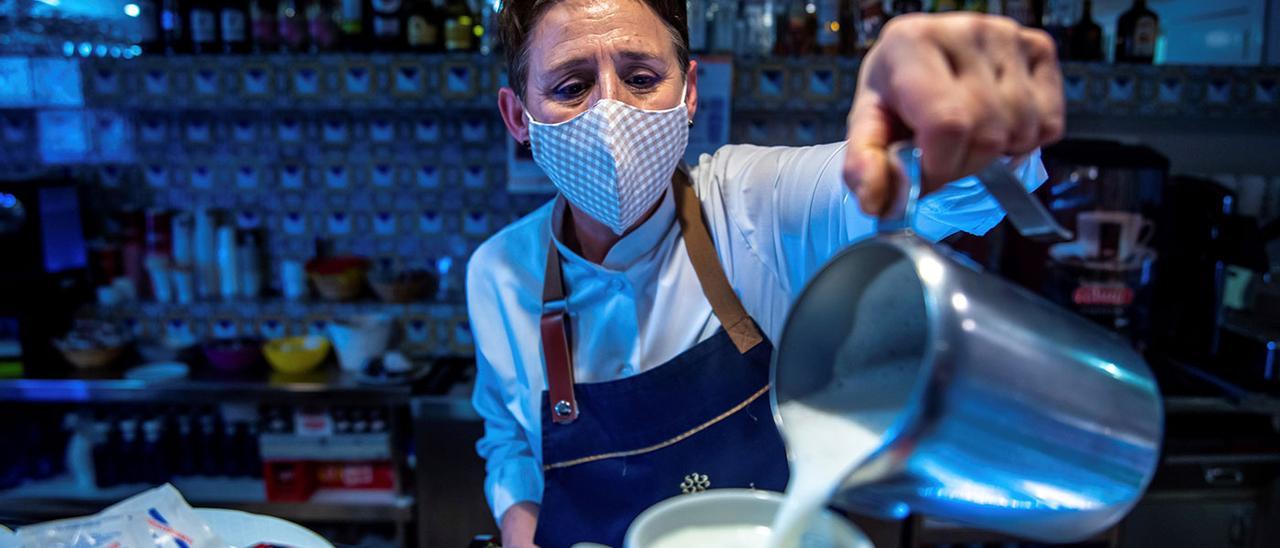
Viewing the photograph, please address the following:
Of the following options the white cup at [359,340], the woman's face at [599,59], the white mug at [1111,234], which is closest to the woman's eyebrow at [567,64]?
the woman's face at [599,59]

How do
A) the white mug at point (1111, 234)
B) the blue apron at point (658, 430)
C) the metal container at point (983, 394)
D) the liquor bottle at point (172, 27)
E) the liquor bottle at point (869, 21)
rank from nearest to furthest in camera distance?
the metal container at point (983, 394)
the blue apron at point (658, 430)
the white mug at point (1111, 234)
the liquor bottle at point (869, 21)
the liquor bottle at point (172, 27)

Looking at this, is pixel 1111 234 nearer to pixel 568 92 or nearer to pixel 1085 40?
pixel 1085 40

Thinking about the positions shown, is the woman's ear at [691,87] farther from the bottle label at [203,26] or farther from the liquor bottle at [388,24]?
the bottle label at [203,26]

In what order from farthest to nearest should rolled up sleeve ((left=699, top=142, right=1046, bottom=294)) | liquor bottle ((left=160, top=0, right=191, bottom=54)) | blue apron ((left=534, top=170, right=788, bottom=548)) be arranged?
liquor bottle ((left=160, top=0, right=191, bottom=54))
blue apron ((left=534, top=170, right=788, bottom=548))
rolled up sleeve ((left=699, top=142, right=1046, bottom=294))

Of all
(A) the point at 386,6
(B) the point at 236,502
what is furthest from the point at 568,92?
(B) the point at 236,502

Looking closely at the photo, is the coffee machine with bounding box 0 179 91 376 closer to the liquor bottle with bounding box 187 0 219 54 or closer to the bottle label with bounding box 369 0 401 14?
the liquor bottle with bounding box 187 0 219 54

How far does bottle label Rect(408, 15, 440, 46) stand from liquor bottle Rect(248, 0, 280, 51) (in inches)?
21.3

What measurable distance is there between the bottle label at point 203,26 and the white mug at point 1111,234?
3253 mm

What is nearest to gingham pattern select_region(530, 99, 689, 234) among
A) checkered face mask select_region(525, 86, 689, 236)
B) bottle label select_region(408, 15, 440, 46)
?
checkered face mask select_region(525, 86, 689, 236)

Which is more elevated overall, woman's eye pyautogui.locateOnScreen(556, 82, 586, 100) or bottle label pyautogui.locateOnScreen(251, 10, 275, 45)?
bottle label pyautogui.locateOnScreen(251, 10, 275, 45)

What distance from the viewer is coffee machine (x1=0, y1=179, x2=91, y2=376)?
3033 mm

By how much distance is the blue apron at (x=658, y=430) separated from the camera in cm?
142

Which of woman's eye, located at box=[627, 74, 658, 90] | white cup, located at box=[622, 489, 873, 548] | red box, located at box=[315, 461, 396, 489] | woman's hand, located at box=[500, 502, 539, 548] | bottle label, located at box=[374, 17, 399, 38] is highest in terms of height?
bottle label, located at box=[374, 17, 399, 38]

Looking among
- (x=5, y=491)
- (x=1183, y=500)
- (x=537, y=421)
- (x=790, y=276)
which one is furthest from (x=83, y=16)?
(x=1183, y=500)
